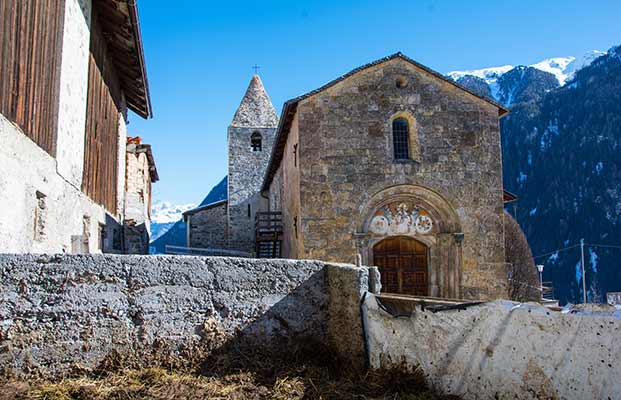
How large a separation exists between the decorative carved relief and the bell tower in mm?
16932

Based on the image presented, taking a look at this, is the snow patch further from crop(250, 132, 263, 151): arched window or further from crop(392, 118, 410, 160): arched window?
crop(392, 118, 410, 160): arched window

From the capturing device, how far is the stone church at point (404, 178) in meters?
14.4

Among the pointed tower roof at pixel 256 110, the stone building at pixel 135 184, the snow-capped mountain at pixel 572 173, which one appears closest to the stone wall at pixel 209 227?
the pointed tower roof at pixel 256 110

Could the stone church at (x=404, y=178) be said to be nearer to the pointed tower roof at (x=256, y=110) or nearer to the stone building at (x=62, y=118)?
the stone building at (x=62, y=118)

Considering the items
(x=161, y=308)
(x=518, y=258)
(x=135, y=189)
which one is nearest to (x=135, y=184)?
(x=135, y=189)

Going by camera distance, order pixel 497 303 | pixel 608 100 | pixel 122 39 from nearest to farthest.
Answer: pixel 497 303 → pixel 122 39 → pixel 608 100

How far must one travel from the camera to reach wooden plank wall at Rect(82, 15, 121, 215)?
10.1 metres

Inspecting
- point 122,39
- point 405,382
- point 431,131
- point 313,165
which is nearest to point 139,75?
point 122,39

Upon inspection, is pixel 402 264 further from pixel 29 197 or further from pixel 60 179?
pixel 29 197

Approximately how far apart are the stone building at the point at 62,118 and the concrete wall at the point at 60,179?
13mm

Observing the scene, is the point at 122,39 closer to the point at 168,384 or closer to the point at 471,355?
the point at 168,384

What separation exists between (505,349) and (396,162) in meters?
11.5

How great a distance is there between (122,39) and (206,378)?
9.49 metres

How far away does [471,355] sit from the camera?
149 inches
